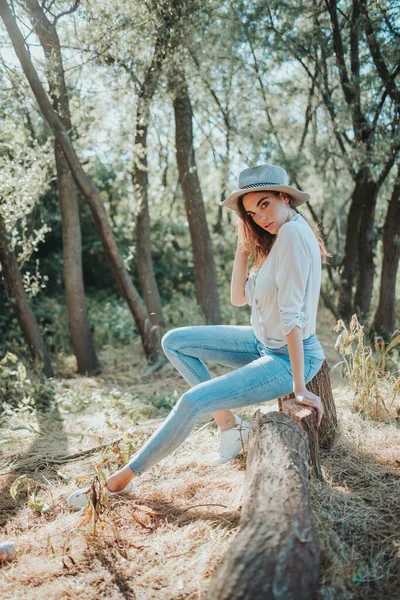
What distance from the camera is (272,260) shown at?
8.43ft

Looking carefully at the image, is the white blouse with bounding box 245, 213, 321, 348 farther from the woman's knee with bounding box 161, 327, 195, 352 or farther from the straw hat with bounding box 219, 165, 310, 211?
the woman's knee with bounding box 161, 327, 195, 352

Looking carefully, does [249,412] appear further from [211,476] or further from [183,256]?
[183,256]

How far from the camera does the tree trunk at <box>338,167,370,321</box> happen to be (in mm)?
7387

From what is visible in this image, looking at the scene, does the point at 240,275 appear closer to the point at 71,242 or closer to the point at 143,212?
the point at 71,242

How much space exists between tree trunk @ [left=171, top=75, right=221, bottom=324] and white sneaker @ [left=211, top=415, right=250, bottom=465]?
4.23 metres

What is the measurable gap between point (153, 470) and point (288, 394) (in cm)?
94

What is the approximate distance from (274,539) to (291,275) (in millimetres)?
1195

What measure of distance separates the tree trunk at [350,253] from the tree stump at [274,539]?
589 cm

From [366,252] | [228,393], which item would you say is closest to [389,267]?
[366,252]

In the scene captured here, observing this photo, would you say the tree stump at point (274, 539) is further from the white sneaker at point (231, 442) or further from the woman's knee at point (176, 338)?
the woman's knee at point (176, 338)

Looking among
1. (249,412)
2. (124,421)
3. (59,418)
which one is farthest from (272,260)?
(59,418)

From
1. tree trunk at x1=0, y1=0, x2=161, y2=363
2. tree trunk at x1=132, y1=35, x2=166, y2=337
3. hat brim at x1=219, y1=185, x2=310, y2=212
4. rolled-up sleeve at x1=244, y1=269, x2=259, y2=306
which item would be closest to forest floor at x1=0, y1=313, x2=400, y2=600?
rolled-up sleeve at x1=244, y1=269, x2=259, y2=306

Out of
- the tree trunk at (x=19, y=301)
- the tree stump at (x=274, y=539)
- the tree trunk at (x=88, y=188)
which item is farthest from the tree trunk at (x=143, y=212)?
the tree stump at (x=274, y=539)

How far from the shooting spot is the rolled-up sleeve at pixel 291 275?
2410 millimetres
